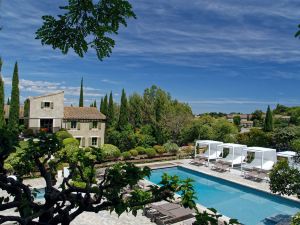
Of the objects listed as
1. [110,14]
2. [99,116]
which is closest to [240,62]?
[99,116]

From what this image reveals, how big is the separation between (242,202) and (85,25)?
17438 mm

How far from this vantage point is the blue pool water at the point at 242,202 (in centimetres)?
1605

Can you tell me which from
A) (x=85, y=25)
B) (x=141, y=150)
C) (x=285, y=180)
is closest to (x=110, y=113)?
(x=141, y=150)

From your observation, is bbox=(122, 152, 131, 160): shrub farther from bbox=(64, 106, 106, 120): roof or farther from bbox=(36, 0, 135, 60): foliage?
bbox=(36, 0, 135, 60): foliage

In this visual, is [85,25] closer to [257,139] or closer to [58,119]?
[257,139]

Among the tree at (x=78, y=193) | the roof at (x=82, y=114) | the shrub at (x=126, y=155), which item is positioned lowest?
the shrub at (x=126, y=155)

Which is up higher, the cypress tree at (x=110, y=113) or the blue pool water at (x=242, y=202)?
the cypress tree at (x=110, y=113)

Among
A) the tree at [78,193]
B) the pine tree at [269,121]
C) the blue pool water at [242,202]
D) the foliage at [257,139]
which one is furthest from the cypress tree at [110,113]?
the tree at [78,193]

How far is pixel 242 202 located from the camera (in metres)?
18.4

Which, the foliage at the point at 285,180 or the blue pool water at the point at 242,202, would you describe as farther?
the blue pool water at the point at 242,202

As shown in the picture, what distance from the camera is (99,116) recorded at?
113 feet

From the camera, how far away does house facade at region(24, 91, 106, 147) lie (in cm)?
3266

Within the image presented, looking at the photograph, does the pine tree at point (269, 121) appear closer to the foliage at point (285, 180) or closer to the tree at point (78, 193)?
the foliage at point (285, 180)

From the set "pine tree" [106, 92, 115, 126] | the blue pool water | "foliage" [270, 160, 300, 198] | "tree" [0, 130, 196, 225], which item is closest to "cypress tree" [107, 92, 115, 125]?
"pine tree" [106, 92, 115, 126]
